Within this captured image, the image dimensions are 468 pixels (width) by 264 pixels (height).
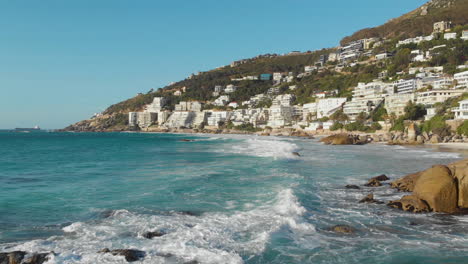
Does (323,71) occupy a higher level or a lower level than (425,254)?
higher

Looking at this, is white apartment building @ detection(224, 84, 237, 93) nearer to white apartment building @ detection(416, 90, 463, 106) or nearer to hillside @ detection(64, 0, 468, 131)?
hillside @ detection(64, 0, 468, 131)

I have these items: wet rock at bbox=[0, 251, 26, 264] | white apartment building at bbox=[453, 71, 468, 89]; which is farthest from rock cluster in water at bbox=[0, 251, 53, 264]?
white apartment building at bbox=[453, 71, 468, 89]

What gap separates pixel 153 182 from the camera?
1825 cm

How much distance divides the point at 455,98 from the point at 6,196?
57.8 metres

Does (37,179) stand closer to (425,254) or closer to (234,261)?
(234,261)

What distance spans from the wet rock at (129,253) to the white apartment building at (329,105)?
3065 inches

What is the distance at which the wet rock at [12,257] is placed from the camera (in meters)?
7.22

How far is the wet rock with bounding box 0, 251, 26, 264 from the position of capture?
722 centimetres

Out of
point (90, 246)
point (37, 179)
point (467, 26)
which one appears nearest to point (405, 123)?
point (37, 179)

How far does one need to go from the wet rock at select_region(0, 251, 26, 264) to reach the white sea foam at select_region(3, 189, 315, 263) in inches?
14.2

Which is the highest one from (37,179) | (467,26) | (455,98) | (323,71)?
(467,26)

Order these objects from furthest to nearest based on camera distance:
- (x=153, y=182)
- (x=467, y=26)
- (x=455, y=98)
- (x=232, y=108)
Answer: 1. (x=232, y=108)
2. (x=467, y=26)
3. (x=455, y=98)
4. (x=153, y=182)

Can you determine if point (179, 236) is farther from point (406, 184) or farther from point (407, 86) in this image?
point (407, 86)

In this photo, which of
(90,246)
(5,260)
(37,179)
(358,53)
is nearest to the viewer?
(5,260)
